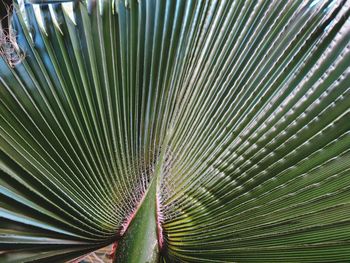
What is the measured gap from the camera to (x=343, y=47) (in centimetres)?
121

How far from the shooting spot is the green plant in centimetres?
124

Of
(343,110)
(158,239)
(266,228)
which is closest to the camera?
(343,110)

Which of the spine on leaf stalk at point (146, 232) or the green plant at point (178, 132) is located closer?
the green plant at point (178, 132)

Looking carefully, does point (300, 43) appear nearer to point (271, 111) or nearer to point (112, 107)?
point (271, 111)

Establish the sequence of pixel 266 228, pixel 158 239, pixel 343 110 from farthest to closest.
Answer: pixel 158 239 < pixel 266 228 < pixel 343 110

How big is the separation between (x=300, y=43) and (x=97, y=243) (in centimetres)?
77

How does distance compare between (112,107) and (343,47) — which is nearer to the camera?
(343,47)

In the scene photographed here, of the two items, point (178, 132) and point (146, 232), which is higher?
point (178, 132)

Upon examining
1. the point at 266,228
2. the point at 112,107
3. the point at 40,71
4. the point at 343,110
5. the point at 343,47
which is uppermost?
the point at 40,71

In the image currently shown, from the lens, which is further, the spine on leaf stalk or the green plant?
the spine on leaf stalk

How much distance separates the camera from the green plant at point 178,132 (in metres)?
1.24

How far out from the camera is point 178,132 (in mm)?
1438

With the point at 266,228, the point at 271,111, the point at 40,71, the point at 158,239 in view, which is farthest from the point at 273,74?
the point at 40,71

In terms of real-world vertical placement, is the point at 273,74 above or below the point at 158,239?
above
